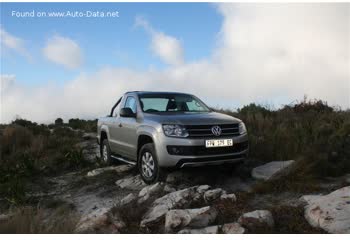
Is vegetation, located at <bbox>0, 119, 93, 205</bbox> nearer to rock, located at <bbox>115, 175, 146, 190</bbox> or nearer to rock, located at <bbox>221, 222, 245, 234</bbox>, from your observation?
rock, located at <bbox>115, 175, 146, 190</bbox>

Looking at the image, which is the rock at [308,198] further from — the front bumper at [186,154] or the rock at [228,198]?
the front bumper at [186,154]

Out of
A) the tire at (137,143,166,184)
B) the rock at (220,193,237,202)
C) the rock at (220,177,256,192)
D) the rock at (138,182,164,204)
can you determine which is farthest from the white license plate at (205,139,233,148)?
the rock at (220,193,237,202)

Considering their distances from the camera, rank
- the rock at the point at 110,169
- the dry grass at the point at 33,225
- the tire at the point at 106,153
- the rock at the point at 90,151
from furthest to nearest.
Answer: the rock at the point at 90,151
the tire at the point at 106,153
the rock at the point at 110,169
the dry grass at the point at 33,225

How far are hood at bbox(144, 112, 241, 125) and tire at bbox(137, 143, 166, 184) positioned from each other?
52cm

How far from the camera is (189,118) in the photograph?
746 centimetres

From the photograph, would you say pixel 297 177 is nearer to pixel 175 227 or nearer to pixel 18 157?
pixel 175 227

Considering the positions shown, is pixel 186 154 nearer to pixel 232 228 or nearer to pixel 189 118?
pixel 189 118

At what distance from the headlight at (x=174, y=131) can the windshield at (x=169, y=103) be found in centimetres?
113

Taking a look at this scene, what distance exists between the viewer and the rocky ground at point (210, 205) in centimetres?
515

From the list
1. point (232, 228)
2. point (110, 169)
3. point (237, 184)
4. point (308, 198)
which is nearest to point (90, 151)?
point (110, 169)

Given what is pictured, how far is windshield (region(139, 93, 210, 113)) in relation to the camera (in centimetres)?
853

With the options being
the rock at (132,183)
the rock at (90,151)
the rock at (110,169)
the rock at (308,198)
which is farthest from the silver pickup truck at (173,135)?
the rock at (90,151)

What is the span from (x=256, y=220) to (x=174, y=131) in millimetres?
2623

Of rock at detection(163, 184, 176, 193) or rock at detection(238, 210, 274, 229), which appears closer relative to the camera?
rock at detection(238, 210, 274, 229)
